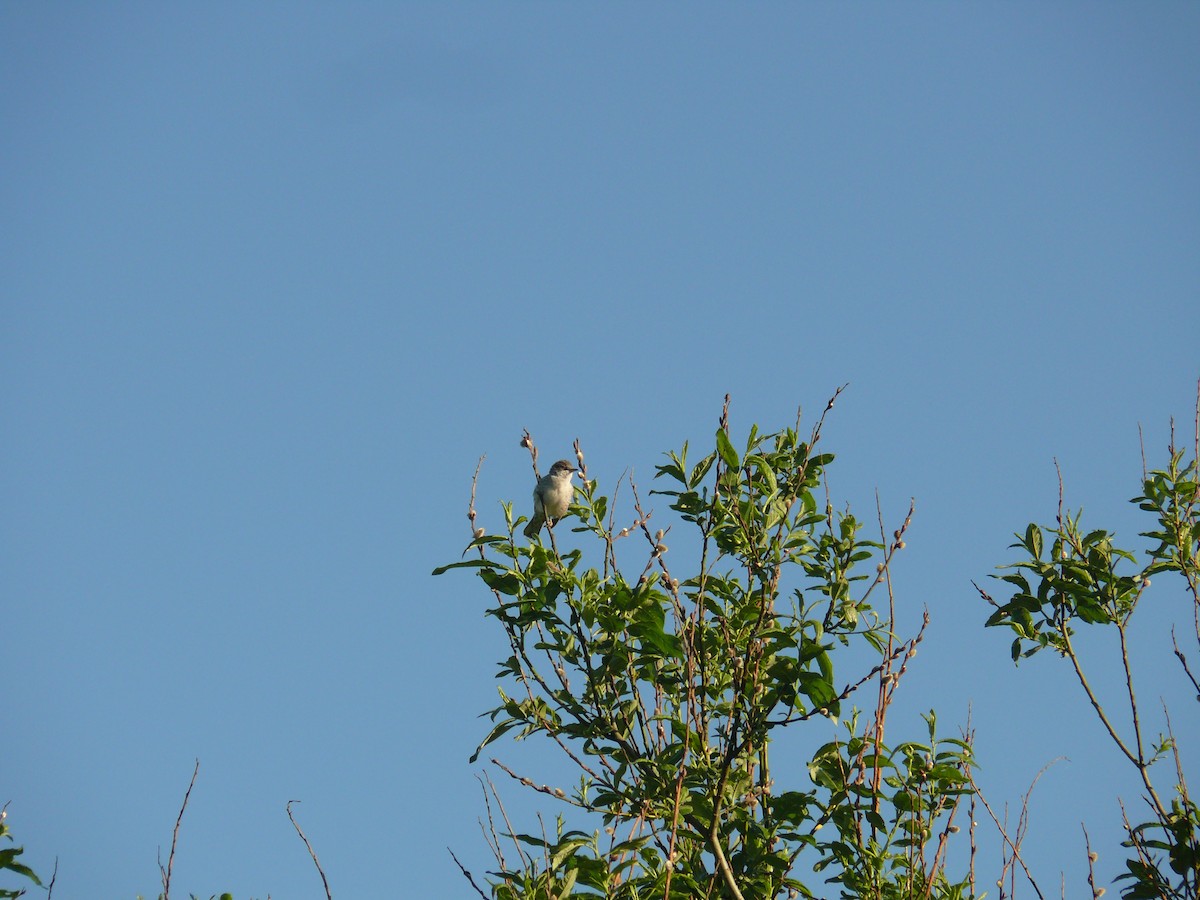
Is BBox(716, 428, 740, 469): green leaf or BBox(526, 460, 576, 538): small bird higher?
BBox(526, 460, 576, 538): small bird

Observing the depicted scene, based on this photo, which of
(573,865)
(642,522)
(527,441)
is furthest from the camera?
(527,441)

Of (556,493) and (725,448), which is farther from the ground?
(556,493)

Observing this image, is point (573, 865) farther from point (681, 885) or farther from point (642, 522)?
point (642, 522)

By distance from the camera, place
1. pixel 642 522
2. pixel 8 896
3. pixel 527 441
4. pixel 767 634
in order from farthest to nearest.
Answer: pixel 527 441 → pixel 642 522 → pixel 767 634 → pixel 8 896

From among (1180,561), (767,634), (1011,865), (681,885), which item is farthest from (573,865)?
(1180,561)

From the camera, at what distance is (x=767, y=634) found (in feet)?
15.8

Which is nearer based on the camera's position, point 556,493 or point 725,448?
point 725,448

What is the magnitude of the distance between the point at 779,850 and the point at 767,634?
0.93 meters

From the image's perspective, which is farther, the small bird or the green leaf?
the small bird

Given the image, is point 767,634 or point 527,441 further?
point 527,441

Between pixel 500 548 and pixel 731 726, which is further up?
pixel 500 548

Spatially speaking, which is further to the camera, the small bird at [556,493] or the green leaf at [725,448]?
the small bird at [556,493]

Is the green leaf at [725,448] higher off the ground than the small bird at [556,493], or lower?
lower

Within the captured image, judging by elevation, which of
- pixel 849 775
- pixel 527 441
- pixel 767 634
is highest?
pixel 527 441
